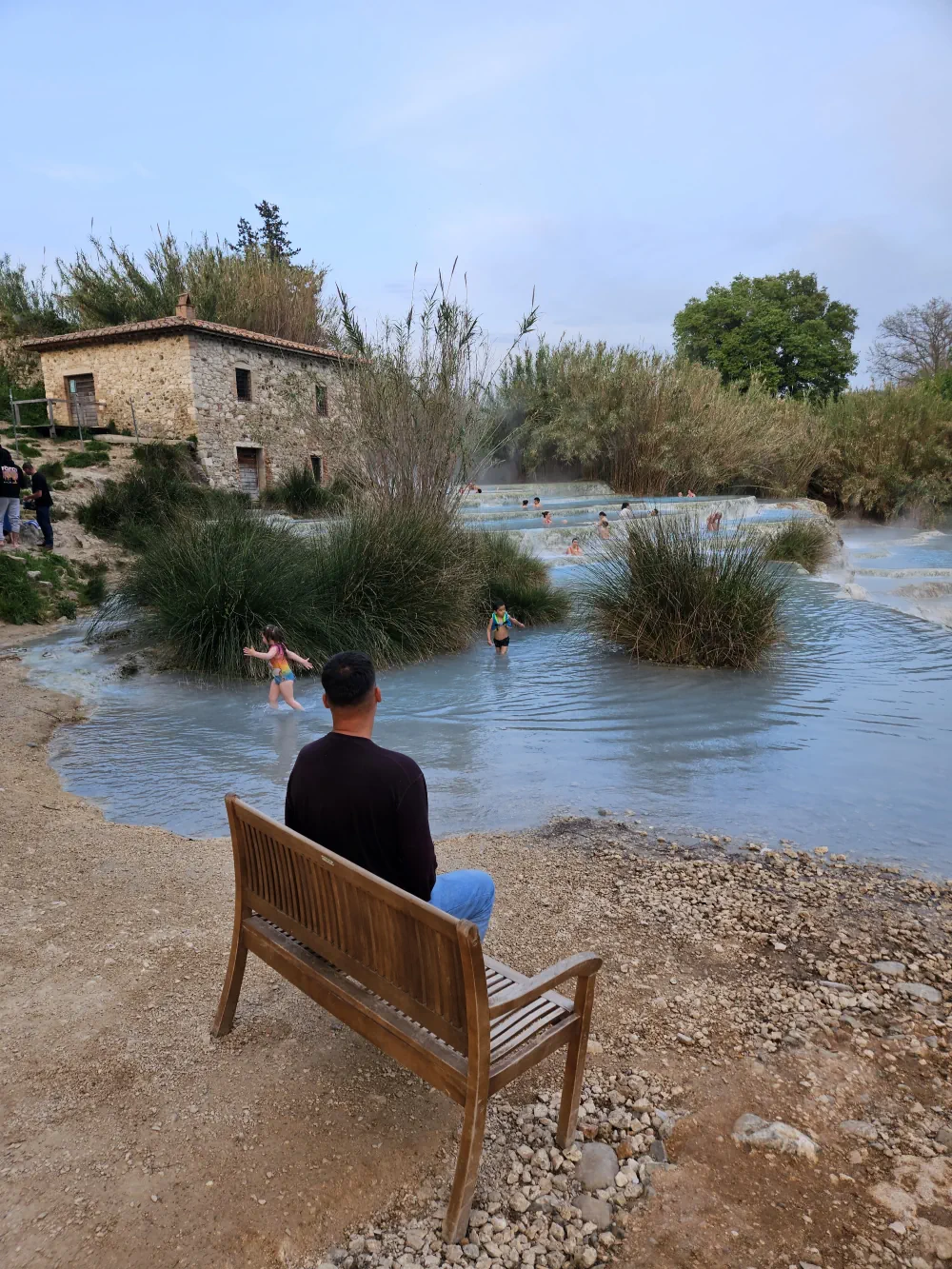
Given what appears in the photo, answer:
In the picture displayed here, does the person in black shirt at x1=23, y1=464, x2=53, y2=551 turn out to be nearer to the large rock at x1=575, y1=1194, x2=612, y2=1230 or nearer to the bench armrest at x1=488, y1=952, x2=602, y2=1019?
the bench armrest at x1=488, y1=952, x2=602, y2=1019

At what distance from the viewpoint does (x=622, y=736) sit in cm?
630

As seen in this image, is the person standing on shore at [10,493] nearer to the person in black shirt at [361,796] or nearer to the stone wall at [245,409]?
the stone wall at [245,409]

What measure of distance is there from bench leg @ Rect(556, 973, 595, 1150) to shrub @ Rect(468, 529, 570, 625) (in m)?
8.00

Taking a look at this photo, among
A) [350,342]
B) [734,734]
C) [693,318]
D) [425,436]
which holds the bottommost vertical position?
[734,734]

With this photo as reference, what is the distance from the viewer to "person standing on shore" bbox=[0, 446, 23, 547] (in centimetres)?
1162

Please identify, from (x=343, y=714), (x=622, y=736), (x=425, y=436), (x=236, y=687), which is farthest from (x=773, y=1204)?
(x=425, y=436)

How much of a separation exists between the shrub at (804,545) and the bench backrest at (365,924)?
1338cm

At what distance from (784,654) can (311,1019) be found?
7487 mm

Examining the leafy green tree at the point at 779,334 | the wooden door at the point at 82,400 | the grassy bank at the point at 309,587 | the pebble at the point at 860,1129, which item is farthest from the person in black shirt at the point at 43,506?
the leafy green tree at the point at 779,334

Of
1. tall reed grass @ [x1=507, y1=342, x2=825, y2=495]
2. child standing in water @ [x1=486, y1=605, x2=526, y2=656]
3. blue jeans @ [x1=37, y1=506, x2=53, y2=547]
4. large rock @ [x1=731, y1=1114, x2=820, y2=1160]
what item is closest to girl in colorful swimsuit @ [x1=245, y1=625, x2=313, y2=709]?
child standing in water @ [x1=486, y1=605, x2=526, y2=656]

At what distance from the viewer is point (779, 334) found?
1464 inches

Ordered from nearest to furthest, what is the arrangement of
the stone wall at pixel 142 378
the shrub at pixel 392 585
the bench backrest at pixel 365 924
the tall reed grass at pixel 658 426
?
the bench backrest at pixel 365 924 < the shrub at pixel 392 585 < the stone wall at pixel 142 378 < the tall reed grass at pixel 658 426

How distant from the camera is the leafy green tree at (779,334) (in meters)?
37.2

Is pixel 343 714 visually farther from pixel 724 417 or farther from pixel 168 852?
pixel 724 417
